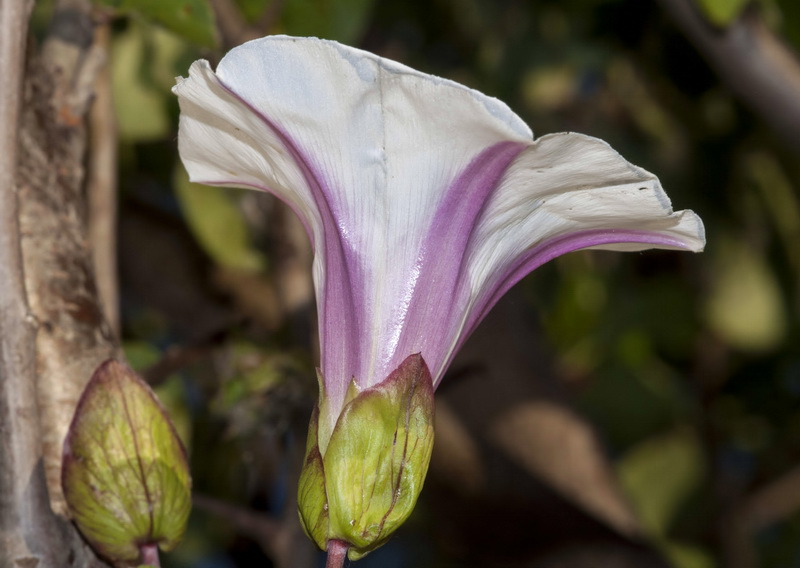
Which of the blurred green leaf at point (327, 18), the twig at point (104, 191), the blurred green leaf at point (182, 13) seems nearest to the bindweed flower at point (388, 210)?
the blurred green leaf at point (182, 13)

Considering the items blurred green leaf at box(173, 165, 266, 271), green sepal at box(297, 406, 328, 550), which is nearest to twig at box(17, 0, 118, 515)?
green sepal at box(297, 406, 328, 550)

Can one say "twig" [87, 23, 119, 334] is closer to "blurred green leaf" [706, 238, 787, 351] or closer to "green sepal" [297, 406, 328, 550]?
"green sepal" [297, 406, 328, 550]

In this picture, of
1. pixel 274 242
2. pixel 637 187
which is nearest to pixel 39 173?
pixel 637 187

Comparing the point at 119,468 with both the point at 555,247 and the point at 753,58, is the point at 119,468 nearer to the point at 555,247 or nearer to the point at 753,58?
the point at 555,247

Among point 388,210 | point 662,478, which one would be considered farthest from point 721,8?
point 662,478

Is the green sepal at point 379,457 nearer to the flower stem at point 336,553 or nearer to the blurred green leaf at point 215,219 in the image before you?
the flower stem at point 336,553

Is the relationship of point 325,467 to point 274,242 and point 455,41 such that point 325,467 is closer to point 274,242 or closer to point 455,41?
point 274,242

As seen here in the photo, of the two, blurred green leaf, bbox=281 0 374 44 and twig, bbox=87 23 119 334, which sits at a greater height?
blurred green leaf, bbox=281 0 374 44
